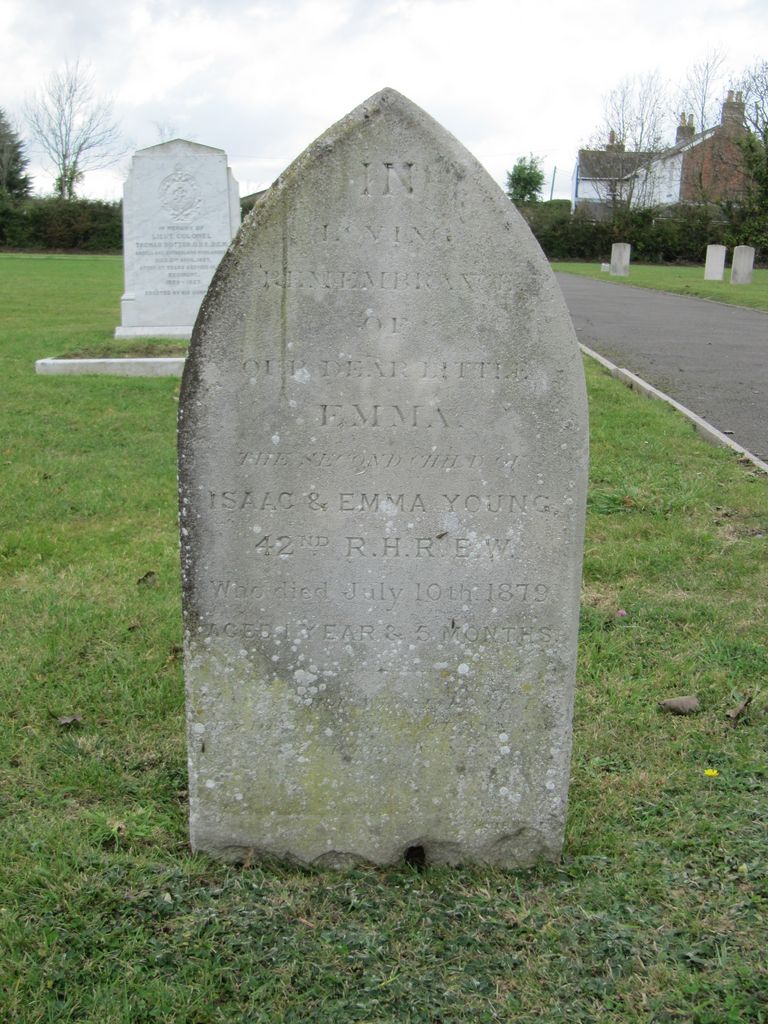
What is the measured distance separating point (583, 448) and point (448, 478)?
374 mm

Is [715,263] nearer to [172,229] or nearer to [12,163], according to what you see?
[172,229]

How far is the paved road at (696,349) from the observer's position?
930cm

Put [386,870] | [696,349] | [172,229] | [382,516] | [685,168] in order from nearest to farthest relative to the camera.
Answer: [382,516], [386,870], [172,229], [696,349], [685,168]

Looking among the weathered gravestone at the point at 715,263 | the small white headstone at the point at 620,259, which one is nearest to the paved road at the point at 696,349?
the weathered gravestone at the point at 715,263

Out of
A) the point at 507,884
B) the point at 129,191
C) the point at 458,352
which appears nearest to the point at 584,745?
the point at 507,884

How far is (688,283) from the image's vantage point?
28.9 m

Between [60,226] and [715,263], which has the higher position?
[60,226]

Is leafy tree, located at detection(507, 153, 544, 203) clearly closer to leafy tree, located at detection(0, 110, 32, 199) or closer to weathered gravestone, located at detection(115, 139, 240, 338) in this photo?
leafy tree, located at detection(0, 110, 32, 199)

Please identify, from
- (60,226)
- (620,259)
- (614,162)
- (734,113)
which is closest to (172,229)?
(620,259)

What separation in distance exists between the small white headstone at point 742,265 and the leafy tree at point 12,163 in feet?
132

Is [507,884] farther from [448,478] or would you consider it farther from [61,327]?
[61,327]

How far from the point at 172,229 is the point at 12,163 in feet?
171

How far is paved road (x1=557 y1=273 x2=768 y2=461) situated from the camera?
9.30m

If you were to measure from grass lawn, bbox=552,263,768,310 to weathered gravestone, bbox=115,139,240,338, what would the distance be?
13560mm
